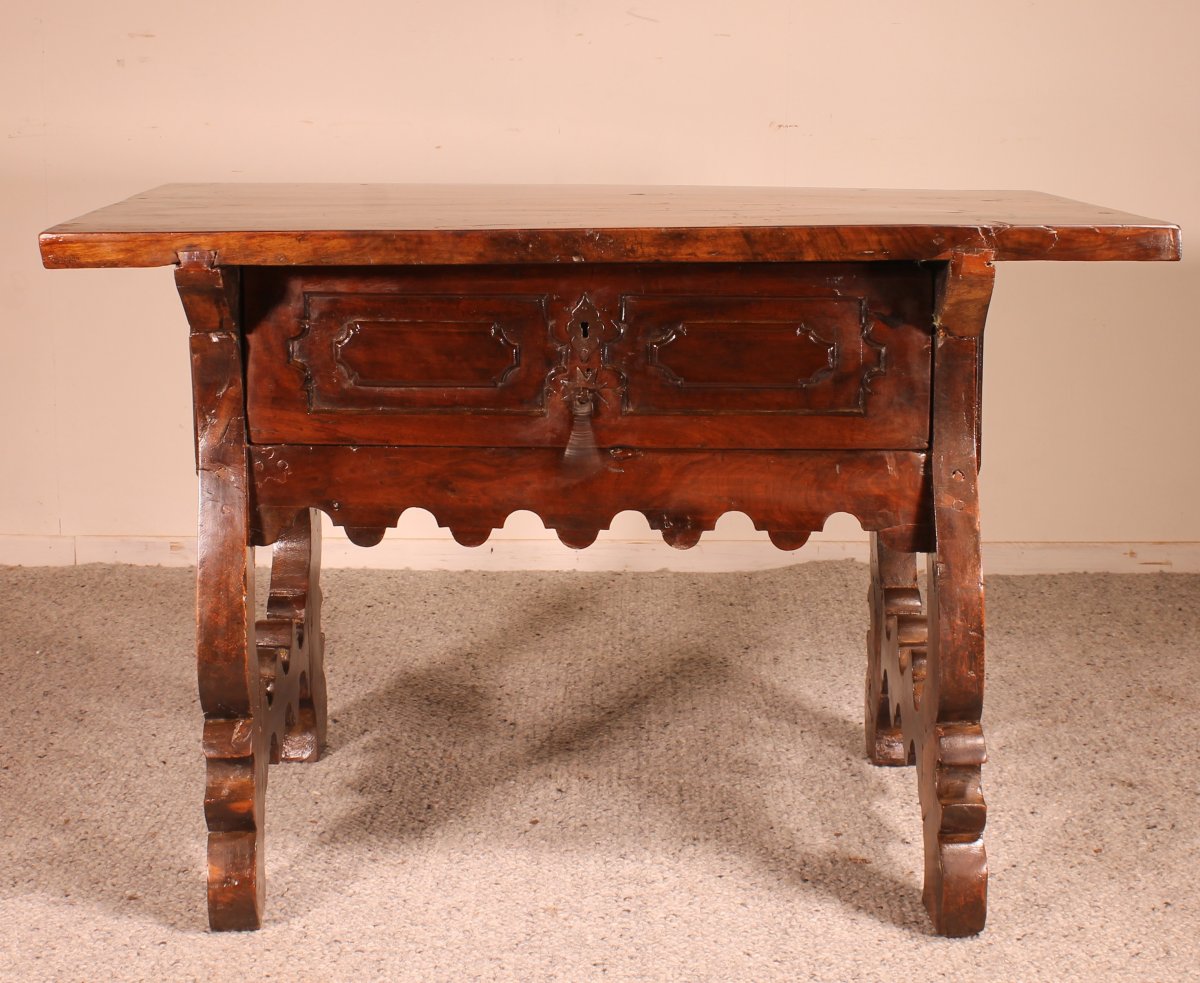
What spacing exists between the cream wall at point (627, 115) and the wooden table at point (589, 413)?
1.16 meters

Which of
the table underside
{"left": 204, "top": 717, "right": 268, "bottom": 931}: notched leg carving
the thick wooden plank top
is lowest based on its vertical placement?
{"left": 204, "top": 717, "right": 268, "bottom": 931}: notched leg carving

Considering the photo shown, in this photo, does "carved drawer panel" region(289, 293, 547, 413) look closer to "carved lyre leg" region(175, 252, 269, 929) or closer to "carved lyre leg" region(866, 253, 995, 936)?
"carved lyre leg" region(175, 252, 269, 929)

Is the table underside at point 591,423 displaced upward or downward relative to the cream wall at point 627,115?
downward

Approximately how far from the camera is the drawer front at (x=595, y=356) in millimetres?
1422

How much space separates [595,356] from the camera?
144 centimetres

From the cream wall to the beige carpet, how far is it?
1.73 feet

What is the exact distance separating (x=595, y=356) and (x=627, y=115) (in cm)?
130

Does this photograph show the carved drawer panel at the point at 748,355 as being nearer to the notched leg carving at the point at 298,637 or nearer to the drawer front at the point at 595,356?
the drawer front at the point at 595,356

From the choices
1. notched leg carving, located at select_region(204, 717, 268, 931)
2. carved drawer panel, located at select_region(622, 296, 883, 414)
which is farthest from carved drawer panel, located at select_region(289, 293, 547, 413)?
notched leg carving, located at select_region(204, 717, 268, 931)

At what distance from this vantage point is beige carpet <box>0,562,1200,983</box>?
1.48 m

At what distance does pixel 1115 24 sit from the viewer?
102 inches

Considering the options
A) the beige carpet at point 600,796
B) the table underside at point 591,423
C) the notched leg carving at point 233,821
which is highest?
the table underside at point 591,423

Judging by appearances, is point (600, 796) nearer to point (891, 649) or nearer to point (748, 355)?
point (891, 649)

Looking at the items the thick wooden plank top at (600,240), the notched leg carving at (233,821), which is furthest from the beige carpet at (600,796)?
the thick wooden plank top at (600,240)
